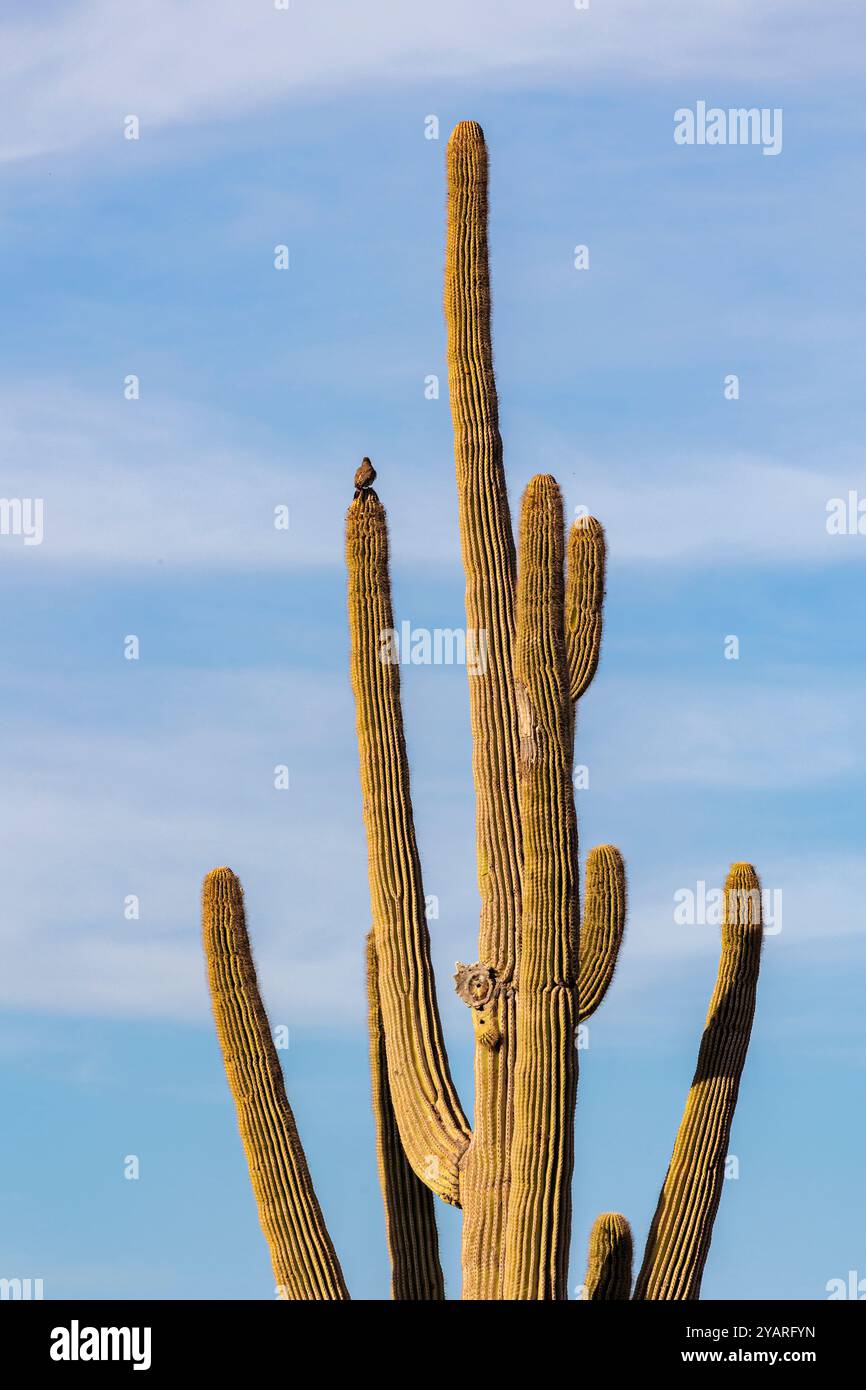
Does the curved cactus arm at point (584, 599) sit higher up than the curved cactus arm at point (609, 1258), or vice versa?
the curved cactus arm at point (584, 599)

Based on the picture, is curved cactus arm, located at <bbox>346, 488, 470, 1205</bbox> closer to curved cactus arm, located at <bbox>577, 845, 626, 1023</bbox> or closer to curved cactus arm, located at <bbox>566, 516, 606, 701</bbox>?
curved cactus arm, located at <bbox>577, 845, 626, 1023</bbox>

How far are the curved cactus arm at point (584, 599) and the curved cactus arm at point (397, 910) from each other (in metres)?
1.16

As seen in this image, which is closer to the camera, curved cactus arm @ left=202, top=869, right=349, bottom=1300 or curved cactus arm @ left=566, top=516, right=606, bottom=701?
curved cactus arm @ left=202, top=869, right=349, bottom=1300

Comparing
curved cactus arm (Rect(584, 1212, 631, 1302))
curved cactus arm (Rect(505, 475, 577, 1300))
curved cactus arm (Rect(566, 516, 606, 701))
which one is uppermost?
curved cactus arm (Rect(566, 516, 606, 701))

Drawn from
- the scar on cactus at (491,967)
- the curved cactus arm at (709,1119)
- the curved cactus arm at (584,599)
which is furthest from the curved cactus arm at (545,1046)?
the curved cactus arm at (584,599)

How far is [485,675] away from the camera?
35.6ft

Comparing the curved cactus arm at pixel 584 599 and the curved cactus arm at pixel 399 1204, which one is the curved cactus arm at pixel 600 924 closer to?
the curved cactus arm at pixel 584 599

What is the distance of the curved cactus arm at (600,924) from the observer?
36.7 feet

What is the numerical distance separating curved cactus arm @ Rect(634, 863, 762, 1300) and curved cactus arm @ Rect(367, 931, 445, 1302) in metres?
1.18

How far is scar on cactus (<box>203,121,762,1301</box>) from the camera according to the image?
10016mm

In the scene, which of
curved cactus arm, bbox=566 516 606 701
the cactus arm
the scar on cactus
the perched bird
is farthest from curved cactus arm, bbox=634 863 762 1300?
the perched bird
